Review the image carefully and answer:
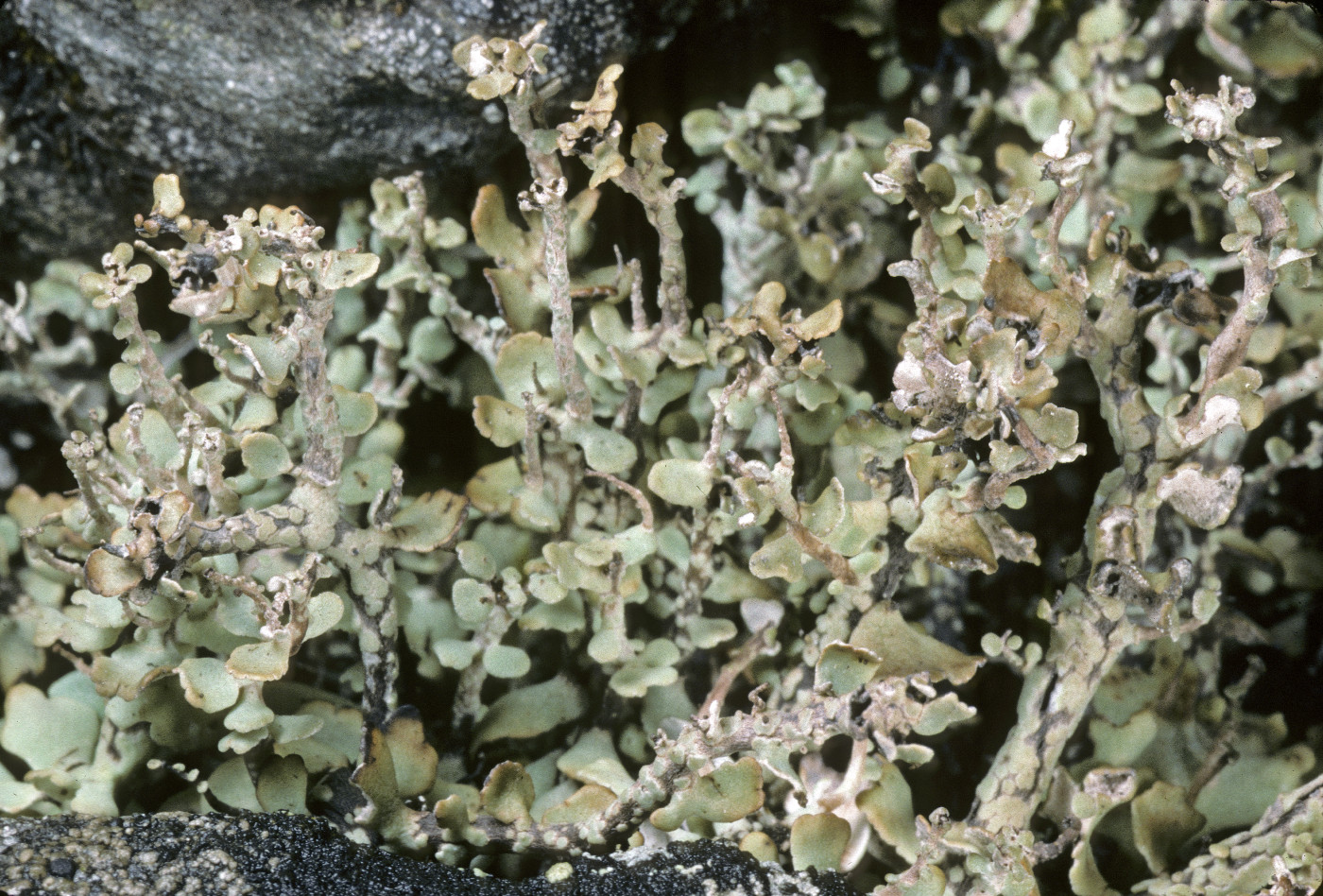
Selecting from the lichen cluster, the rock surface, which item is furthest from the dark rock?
the rock surface

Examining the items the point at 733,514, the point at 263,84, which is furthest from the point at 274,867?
the point at 263,84

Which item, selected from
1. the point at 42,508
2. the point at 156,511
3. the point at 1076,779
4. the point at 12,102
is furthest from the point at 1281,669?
the point at 12,102

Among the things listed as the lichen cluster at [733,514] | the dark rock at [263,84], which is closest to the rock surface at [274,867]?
the lichen cluster at [733,514]

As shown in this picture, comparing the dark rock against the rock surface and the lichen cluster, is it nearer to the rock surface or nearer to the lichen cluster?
the lichen cluster

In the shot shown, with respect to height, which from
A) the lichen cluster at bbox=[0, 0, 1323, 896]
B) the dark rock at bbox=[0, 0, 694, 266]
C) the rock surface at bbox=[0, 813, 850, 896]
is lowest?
the rock surface at bbox=[0, 813, 850, 896]

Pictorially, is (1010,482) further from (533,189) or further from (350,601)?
(350,601)
